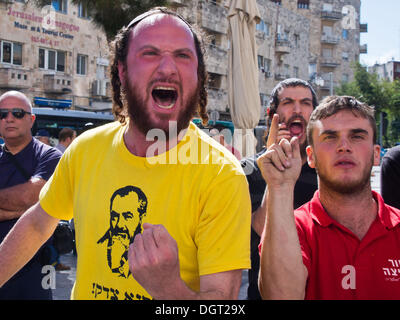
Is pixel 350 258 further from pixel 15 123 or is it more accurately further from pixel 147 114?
pixel 15 123

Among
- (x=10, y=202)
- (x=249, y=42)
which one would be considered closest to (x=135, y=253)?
(x=10, y=202)

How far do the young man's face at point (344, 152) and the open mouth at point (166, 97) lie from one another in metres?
0.71

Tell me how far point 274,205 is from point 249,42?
7.48 metres

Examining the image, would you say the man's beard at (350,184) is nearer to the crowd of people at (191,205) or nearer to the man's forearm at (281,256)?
the crowd of people at (191,205)

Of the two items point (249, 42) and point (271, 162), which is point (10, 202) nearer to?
point (271, 162)

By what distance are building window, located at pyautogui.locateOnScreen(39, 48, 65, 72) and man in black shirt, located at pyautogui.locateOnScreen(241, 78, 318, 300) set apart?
2238 centimetres

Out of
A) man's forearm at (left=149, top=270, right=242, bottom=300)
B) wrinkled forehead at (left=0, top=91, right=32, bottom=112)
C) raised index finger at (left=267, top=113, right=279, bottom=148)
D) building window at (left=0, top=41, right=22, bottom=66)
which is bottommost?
man's forearm at (left=149, top=270, right=242, bottom=300)

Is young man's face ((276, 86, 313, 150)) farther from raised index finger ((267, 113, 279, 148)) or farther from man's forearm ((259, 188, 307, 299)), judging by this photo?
man's forearm ((259, 188, 307, 299))

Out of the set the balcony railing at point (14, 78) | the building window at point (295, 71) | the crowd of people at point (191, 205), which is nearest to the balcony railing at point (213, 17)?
the building window at point (295, 71)

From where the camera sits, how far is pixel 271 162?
2020 millimetres

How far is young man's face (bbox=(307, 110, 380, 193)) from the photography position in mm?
2121

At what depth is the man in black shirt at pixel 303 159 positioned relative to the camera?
2.82 metres

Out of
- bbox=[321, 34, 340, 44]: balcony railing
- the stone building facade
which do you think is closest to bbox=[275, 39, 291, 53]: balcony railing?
the stone building facade

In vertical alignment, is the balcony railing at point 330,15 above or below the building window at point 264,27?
above
